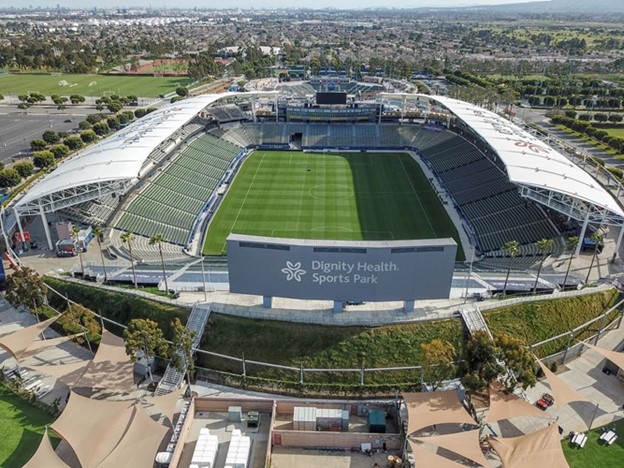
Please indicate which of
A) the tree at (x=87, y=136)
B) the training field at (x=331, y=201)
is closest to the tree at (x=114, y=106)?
the tree at (x=87, y=136)

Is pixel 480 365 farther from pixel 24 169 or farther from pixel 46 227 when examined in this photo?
pixel 24 169

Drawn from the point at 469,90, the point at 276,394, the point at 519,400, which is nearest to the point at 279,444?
the point at 276,394

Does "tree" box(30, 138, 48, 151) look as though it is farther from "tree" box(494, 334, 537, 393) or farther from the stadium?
"tree" box(494, 334, 537, 393)

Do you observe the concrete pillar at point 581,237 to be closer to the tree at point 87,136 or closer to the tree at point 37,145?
the tree at point 87,136

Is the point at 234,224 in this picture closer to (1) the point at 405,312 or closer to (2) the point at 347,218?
(2) the point at 347,218

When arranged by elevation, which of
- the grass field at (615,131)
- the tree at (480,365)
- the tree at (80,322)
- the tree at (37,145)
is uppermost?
the tree at (480,365)
